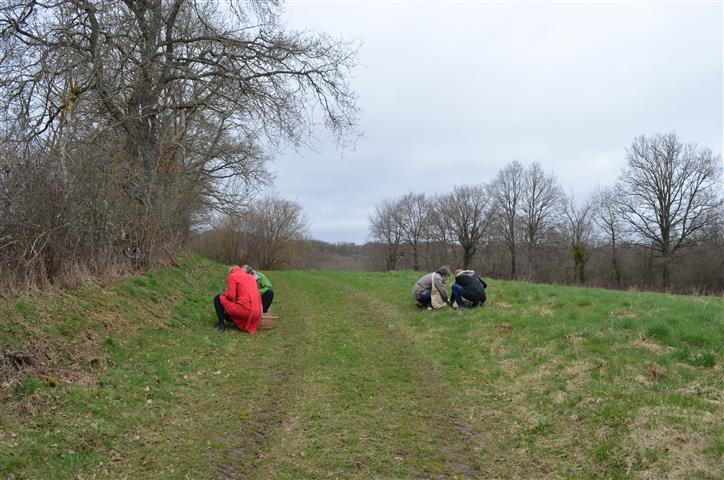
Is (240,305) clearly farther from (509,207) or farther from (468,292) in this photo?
(509,207)

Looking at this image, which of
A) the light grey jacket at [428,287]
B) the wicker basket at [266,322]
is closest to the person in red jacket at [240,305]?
the wicker basket at [266,322]

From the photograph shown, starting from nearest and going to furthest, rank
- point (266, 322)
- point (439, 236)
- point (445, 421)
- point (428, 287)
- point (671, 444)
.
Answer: point (671, 444), point (445, 421), point (266, 322), point (428, 287), point (439, 236)

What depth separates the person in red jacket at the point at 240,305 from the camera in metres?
9.82

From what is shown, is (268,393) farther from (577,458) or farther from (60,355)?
(577,458)

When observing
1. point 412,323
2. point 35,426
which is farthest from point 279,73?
point 35,426

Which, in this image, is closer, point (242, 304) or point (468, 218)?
point (242, 304)

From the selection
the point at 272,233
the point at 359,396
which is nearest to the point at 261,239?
the point at 272,233

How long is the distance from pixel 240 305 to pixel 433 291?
4.86 metres

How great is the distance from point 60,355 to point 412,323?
7108 millimetres

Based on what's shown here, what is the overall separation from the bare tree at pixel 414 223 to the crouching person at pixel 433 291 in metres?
55.9

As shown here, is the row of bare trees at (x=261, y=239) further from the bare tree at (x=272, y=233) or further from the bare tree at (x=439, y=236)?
the bare tree at (x=439, y=236)

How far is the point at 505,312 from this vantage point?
34.1ft

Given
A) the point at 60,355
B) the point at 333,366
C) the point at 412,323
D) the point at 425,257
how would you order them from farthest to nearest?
1. the point at 425,257
2. the point at 412,323
3. the point at 333,366
4. the point at 60,355

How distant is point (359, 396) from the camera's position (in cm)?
627
